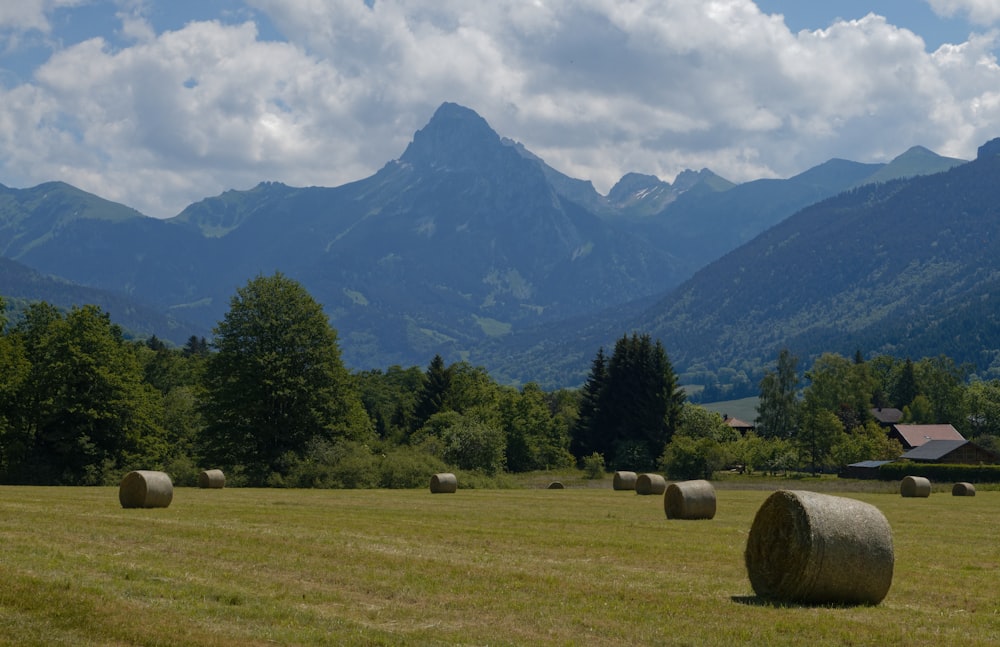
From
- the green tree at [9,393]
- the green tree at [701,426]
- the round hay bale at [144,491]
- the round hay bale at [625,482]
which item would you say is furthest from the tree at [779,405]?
the round hay bale at [144,491]

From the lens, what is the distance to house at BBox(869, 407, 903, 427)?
165875 millimetres

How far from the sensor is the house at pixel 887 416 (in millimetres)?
165875

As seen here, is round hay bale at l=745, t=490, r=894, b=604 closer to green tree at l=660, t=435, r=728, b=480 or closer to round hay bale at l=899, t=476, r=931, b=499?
round hay bale at l=899, t=476, r=931, b=499

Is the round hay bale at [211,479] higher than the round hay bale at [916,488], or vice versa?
the round hay bale at [211,479]

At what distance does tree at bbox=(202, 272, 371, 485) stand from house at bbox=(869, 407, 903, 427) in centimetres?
11643

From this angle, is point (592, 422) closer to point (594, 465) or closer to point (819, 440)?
point (594, 465)

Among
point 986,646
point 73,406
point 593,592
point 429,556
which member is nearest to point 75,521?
point 429,556

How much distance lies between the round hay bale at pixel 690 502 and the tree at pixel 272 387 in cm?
3563

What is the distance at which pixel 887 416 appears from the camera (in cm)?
16912

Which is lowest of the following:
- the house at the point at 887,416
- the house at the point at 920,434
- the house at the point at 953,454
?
the house at the point at 953,454

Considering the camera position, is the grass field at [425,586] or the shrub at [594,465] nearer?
the grass field at [425,586]

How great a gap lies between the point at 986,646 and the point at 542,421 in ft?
347

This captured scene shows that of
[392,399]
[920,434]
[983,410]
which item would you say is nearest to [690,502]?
[920,434]

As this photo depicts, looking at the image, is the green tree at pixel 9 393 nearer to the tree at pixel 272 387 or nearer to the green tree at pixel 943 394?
the tree at pixel 272 387
